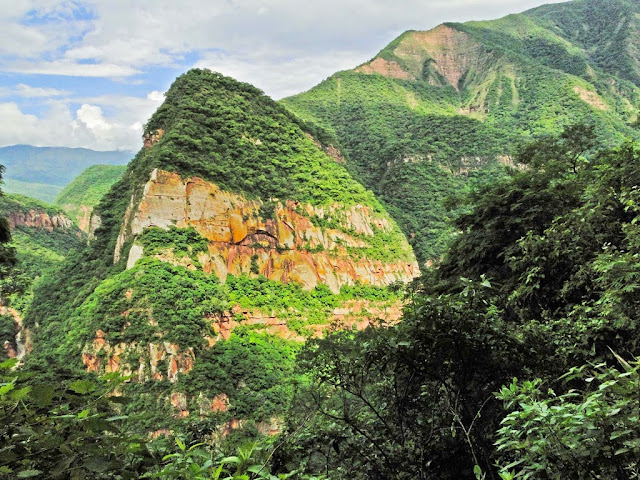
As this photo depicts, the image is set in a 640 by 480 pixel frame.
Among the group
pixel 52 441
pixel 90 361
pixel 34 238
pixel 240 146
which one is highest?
pixel 240 146

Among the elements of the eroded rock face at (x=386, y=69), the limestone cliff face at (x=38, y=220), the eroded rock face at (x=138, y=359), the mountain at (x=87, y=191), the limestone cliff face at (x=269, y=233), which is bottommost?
the eroded rock face at (x=138, y=359)

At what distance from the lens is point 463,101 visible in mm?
99312

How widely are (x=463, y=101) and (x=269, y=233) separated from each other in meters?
85.0

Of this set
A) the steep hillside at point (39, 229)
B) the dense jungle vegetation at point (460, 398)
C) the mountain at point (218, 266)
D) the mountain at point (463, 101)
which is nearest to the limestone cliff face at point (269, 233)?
the mountain at point (218, 266)

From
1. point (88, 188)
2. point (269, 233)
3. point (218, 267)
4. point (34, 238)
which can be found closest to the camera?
point (218, 267)

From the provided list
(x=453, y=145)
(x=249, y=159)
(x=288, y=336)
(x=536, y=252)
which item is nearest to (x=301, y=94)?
(x=453, y=145)

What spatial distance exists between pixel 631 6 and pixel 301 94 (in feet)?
396

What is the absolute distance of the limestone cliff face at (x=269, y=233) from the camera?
1122 inches

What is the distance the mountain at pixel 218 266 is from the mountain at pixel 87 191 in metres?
54.7

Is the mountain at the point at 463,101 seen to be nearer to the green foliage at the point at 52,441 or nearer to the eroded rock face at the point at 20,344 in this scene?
the eroded rock face at the point at 20,344

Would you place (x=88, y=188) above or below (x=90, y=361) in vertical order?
above

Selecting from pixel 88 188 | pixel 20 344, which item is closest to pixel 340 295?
pixel 20 344

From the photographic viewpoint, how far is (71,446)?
5.77ft

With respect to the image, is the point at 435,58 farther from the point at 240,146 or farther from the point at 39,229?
the point at 39,229
